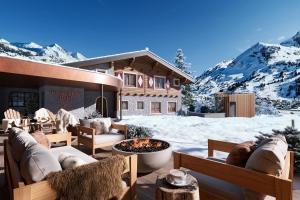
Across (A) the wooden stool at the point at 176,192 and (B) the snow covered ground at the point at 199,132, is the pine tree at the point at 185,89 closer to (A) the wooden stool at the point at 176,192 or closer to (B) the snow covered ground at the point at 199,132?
(B) the snow covered ground at the point at 199,132

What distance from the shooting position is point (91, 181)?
199 cm

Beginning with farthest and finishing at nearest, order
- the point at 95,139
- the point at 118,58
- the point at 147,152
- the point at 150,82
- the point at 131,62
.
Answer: the point at 150,82 → the point at 131,62 → the point at 118,58 → the point at 95,139 → the point at 147,152

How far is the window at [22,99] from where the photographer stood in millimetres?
11557

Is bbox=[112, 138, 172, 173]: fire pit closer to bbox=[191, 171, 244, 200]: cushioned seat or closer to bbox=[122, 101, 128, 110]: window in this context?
bbox=[191, 171, 244, 200]: cushioned seat

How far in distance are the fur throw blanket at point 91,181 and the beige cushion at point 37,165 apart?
0.08 metres

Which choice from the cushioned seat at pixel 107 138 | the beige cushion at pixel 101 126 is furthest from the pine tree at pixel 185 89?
the cushioned seat at pixel 107 138

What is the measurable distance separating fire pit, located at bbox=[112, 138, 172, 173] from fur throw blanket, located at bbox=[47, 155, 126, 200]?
137cm

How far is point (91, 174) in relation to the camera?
2.00 metres

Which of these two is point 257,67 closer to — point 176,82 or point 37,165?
point 176,82

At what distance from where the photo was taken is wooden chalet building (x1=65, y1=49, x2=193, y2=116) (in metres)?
15.5

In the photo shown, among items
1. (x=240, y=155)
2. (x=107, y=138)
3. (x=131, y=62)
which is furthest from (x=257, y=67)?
(x=240, y=155)

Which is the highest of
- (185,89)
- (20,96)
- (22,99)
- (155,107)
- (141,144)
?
(185,89)

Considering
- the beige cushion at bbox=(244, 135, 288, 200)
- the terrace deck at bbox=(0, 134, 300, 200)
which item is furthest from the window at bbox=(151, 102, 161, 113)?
the beige cushion at bbox=(244, 135, 288, 200)

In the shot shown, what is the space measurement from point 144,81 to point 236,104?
900 centimetres
